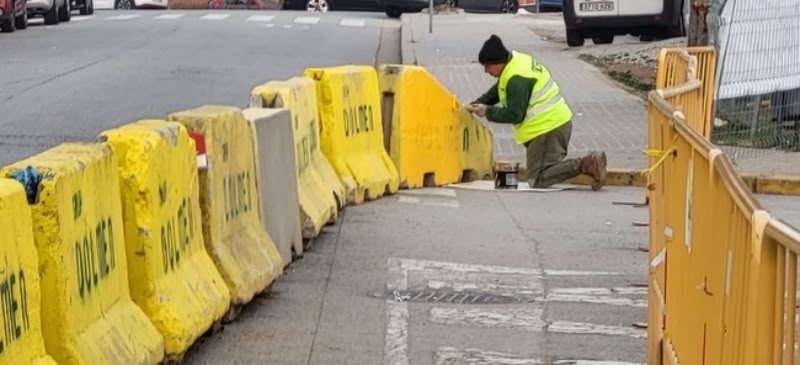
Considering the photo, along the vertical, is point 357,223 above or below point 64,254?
below

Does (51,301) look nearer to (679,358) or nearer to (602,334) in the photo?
(679,358)

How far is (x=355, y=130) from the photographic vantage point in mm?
12047

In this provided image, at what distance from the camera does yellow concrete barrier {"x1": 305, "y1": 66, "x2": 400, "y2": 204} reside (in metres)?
11.5

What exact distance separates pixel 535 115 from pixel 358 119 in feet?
7.04

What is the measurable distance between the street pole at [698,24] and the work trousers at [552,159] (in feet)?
9.96

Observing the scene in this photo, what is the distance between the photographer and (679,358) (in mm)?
5871

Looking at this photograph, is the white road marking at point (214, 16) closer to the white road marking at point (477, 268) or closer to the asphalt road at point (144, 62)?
the asphalt road at point (144, 62)

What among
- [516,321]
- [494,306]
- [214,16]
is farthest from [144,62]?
[214,16]

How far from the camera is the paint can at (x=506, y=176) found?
13680 mm

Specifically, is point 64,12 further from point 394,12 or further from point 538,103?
point 538,103

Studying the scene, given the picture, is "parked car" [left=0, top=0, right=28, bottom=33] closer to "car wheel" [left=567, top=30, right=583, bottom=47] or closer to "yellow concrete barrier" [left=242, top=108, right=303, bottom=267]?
"car wheel" [left=567, top=30, right=583, bottom=47]

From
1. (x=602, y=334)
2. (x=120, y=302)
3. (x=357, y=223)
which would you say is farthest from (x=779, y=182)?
(x=120, y=302)

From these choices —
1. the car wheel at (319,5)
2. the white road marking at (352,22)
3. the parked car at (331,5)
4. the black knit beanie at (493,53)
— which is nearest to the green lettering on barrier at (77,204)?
the black knit beanie at (493,53)

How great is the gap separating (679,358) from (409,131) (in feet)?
24.6
